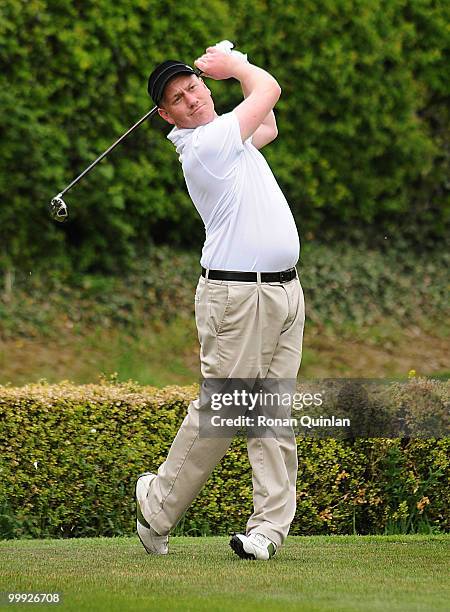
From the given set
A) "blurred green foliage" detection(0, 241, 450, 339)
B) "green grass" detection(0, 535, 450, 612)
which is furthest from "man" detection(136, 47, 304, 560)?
"blurred green foliage" detection(0, 241, 450, 339)

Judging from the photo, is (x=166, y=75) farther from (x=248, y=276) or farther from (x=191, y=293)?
(x=191, y=293)

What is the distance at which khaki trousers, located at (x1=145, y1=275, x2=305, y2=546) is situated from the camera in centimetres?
462

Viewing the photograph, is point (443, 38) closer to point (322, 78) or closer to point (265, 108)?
point (322, 78)

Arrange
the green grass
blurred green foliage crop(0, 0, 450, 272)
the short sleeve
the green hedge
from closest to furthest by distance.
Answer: the green grass < the short sleeve < the green hedge < blurred green foliage crop(0, 0, 450, 272)

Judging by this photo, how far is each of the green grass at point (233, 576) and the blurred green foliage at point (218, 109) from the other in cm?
520

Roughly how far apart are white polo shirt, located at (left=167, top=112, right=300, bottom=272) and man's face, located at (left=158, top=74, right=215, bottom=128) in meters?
0.05

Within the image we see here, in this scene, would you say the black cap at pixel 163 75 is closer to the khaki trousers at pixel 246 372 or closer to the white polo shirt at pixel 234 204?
the white polo shirt at pixel 234 204

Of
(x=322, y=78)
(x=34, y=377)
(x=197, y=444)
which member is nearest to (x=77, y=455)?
(x=197, y=444)

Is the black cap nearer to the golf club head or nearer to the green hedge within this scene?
the golf club head

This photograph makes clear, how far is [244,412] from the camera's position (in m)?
4.73

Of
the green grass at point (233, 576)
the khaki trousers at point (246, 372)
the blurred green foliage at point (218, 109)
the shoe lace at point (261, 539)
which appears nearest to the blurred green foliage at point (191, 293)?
the blurred green foliage at point (218, 109)

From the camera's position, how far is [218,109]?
10.9 m

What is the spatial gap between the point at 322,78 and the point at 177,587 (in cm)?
808

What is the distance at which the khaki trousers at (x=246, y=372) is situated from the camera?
4621 mm
